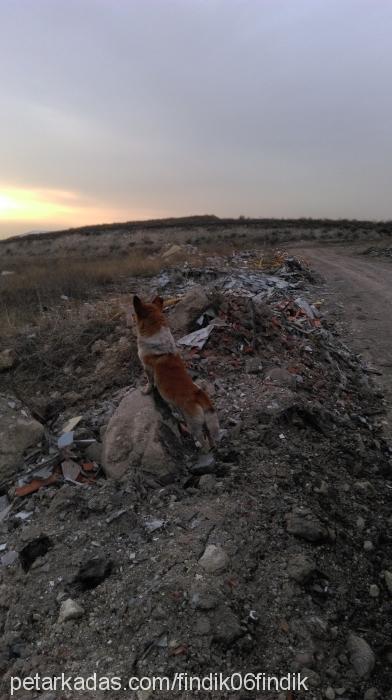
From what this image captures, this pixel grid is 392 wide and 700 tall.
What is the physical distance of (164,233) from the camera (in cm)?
3666

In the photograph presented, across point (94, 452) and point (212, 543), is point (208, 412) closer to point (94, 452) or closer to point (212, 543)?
point (212, 543)

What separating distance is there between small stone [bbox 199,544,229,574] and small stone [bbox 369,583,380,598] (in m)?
0.93

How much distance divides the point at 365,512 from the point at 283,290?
8832mm

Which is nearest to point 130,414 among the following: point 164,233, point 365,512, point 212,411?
point 212,411

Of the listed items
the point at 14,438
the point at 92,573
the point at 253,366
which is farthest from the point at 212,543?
the point at 253,366

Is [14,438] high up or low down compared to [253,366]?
down

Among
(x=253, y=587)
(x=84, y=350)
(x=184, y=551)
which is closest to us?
(x=253, y=587)

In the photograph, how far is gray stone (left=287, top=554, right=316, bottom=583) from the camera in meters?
2.83

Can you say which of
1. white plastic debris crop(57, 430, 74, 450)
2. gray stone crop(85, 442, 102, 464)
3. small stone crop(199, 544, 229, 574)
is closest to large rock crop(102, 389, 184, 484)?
gray stone crop(85, 442, 102, 464)

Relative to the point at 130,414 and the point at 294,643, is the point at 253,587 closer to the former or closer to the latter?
the point at 294,643

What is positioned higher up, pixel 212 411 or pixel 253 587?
pixel 212 411

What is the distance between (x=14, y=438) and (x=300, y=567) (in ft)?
10.4

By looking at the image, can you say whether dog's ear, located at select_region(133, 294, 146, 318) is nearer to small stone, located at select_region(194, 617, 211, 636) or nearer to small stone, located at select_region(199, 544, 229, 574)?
small stone, located at select_region(199, 544, 229, 574)

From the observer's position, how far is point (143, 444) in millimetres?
3926
